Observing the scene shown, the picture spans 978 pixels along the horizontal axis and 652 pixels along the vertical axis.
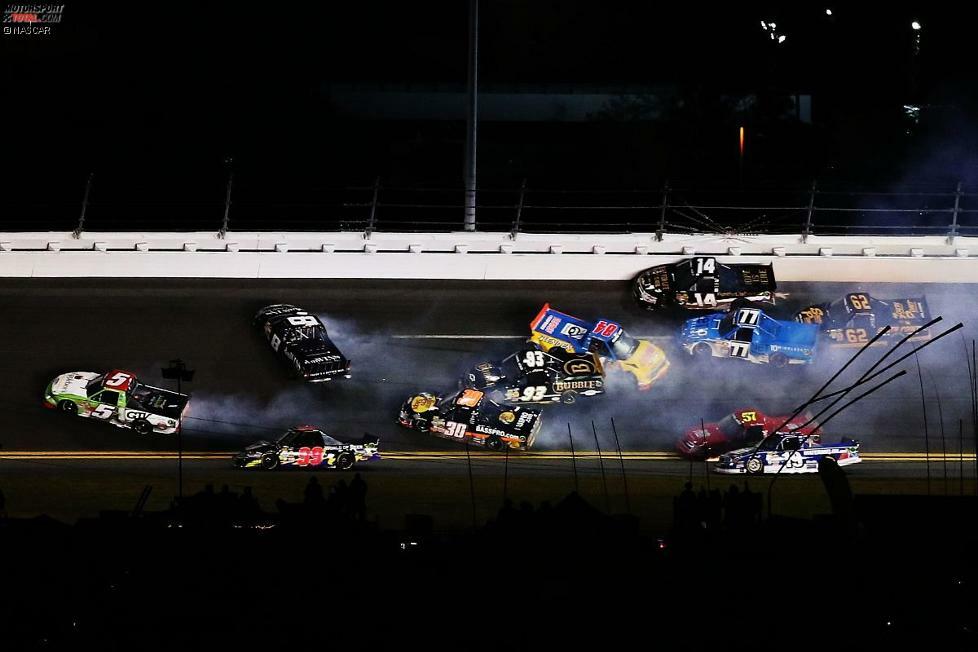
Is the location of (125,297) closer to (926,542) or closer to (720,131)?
(926,542)

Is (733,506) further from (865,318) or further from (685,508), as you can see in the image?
(865,318)

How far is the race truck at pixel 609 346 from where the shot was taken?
63.0 ft

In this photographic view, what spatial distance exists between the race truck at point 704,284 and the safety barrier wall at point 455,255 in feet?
3.39

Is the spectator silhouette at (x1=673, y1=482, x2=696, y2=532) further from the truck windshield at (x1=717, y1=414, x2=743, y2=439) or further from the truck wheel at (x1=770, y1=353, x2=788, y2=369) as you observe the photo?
the truck wheel at (x1=770, y1=353, x2=788, y2=369)

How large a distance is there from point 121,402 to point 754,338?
10529 millimetres

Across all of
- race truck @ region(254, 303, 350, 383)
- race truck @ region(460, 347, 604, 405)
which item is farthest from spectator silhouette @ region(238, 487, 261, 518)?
race truck @ region(254, 303, 350, 383)

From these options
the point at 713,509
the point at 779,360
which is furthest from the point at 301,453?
the point at 713,509

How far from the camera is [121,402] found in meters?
17.9

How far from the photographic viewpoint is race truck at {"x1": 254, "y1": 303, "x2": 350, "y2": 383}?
18922 millimetres

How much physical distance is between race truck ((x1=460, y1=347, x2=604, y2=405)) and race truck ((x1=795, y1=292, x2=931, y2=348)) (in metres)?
4.05

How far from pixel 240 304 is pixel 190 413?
2964mm

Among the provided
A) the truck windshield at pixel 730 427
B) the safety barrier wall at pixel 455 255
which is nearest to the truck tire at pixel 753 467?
the truck windshield at pixel 730 427

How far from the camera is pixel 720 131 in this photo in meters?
33.3

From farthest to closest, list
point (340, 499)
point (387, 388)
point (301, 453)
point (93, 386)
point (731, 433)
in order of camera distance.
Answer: point (387, 388)
point (93, 386)
point (731, 433)
point (301, 453)
point (340, 499)
